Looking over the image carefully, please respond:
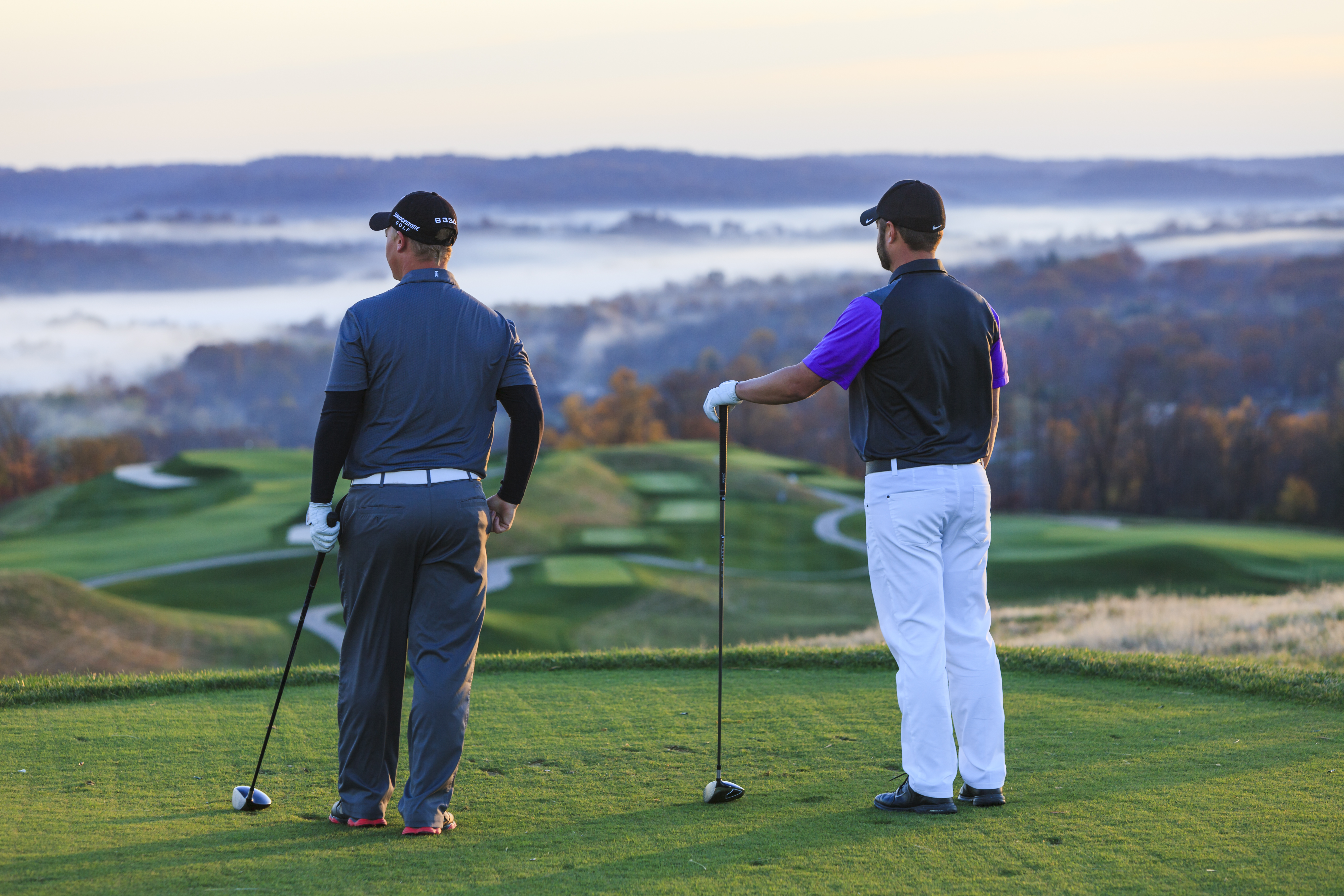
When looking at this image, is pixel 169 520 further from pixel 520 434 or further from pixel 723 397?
pixel 723 397

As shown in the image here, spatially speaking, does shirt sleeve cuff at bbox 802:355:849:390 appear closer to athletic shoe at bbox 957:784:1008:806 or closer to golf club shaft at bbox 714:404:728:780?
golf club shaft at bbox 714:404:728:780

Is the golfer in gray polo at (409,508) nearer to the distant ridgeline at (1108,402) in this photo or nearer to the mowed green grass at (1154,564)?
the mowed green grass at (1154,564)

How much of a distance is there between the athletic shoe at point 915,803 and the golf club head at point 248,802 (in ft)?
7.78

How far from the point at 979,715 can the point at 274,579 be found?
3317 centimetres

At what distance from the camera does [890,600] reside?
4809 millimetres

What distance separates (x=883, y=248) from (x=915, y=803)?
7.09 feet

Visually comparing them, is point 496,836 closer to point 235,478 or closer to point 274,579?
point 274,579

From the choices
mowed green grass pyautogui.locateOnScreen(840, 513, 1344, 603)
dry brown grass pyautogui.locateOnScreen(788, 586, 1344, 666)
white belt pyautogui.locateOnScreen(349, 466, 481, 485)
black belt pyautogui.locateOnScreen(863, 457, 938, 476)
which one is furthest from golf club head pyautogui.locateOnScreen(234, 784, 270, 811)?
mowed green grass pyautogui.locateOnScreen(840, 513, 1344, 603)

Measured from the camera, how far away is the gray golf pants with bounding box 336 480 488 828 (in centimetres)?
464

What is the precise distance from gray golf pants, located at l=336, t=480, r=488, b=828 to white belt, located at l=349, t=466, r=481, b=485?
17 millimetres

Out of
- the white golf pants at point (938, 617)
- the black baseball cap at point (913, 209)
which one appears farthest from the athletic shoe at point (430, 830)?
the black baseball cap at point (913, 209)

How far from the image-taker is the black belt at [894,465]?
477 centimetres

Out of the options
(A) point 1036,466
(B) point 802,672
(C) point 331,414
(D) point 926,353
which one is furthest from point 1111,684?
(A) point 1036,466

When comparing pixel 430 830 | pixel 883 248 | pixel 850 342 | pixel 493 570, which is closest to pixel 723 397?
pixel 850 342
